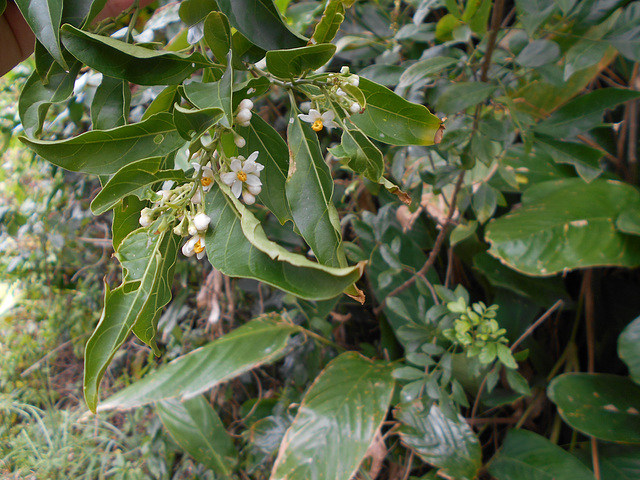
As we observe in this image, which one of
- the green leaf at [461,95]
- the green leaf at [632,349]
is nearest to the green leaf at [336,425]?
the green leaf at [632,349]

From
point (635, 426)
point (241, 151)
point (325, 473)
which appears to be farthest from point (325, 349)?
point (241, 151)

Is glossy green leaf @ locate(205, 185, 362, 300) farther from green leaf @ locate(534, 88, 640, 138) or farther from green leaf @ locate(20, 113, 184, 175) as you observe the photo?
green leaf @ locate(534, 88, 640, 138)

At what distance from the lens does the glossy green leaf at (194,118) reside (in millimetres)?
266

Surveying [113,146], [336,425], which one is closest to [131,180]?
[113,146]

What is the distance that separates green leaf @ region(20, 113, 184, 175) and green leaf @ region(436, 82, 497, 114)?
53 cm

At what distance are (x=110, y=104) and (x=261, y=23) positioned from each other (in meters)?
0.17

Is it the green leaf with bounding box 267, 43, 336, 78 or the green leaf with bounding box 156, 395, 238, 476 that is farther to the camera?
the green leaf with bounding box 156, 395, 238, 476

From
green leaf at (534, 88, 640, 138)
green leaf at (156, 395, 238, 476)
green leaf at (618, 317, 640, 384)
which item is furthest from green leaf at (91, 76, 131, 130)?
green leaf at (156, 395, 238, 476)

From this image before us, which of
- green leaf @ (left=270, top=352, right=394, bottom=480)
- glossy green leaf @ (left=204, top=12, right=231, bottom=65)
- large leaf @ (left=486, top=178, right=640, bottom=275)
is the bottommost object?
green leaf @ (left=270, top=352, right=394, bottom=480)

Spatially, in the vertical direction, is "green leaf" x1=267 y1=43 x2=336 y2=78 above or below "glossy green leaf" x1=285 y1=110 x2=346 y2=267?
above

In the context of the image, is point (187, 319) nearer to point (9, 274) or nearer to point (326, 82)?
point (9, 274)

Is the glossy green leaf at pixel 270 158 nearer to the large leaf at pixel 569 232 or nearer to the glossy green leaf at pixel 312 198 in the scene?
the glossy green leaf at pixel 312 198

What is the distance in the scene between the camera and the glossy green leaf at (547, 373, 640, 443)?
906 mm

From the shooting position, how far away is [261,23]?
331 mm
